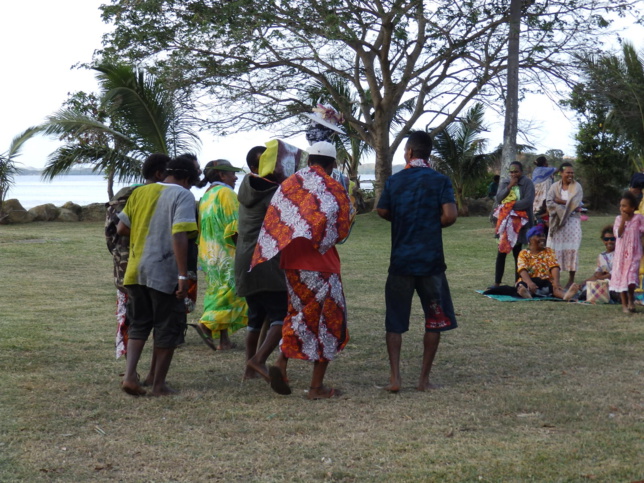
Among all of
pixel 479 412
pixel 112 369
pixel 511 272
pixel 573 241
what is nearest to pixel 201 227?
pixel 112 369

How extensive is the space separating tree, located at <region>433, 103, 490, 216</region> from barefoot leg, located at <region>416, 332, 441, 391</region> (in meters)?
21.7

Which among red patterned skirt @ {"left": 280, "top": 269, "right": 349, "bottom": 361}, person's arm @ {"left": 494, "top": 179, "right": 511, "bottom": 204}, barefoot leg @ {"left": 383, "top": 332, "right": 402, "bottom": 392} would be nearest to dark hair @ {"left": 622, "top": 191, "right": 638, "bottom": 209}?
person's arm @ {"left": 494, "top": 179, "right": 511, "bottom": 204}

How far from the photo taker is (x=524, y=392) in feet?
18.0

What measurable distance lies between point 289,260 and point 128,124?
13.3m

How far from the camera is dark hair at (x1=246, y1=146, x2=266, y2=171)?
6051 millimetres

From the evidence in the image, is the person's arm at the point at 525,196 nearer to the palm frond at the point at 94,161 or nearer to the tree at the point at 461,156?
the palm frond at the point at 94,161

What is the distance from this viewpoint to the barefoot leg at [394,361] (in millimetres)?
5555

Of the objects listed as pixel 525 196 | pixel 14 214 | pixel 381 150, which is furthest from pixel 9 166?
pixel 525 196

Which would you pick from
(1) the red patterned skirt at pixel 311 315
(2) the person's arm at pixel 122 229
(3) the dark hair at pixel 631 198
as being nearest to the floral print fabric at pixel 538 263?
(3) the dark hair at pixel 631 198

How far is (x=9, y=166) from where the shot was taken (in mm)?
24266

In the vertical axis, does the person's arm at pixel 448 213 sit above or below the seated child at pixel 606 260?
above

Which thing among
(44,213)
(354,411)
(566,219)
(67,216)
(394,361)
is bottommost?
(354,411)

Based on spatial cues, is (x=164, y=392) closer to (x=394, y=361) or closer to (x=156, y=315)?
(x=156, y=315)

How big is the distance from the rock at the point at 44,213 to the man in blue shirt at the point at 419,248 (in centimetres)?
2141
